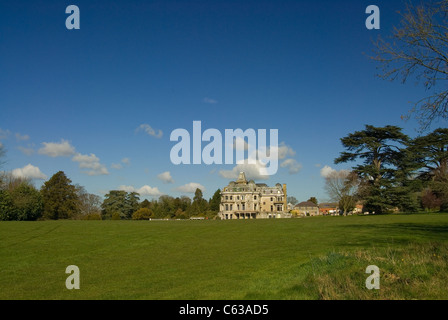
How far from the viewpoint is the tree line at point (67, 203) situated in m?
55.7

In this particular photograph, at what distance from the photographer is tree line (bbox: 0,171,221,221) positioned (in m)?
55.7

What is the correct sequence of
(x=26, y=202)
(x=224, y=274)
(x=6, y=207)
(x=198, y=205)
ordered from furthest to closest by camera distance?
(x=198, y=205), (x=26, y=202), (x=6, y=207), (x=224, y=274)

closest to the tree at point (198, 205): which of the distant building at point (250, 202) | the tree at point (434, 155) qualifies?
the distant building at point (250, 202)

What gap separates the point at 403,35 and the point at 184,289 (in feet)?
42.5

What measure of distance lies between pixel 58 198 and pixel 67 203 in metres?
2.08

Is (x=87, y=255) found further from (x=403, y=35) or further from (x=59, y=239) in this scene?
(x=403, y=35)

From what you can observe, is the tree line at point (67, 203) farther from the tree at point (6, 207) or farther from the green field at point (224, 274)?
the green field at point (224, 274)

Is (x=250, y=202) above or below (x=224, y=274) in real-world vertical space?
below

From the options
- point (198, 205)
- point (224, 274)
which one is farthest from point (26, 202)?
point (224, 274)

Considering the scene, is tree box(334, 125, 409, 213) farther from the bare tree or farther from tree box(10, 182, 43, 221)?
tree box(10, 182, 43, 221)

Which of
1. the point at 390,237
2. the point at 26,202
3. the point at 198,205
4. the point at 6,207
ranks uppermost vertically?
the point at 26,202

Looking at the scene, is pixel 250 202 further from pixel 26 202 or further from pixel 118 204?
pixel 26 202

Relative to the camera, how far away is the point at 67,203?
236 feet
